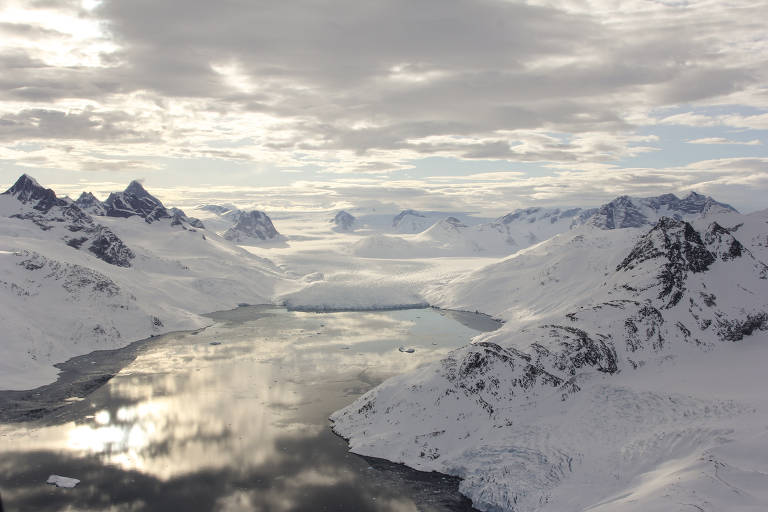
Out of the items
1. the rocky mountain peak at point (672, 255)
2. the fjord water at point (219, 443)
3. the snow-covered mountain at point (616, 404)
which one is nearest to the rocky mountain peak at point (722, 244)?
the snow-covered mountain at point (616, 404)

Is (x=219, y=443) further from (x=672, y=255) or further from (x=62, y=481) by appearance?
(x=672, y=255)

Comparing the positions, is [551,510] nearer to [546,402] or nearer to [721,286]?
[546,402]

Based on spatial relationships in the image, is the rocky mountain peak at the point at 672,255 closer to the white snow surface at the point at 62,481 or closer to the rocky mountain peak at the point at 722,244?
the rocky mountain peak at the point at 722,244

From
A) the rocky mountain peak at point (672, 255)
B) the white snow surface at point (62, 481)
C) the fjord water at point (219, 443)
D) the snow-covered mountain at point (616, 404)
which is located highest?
the rocky mountain peak at point (672, 255)

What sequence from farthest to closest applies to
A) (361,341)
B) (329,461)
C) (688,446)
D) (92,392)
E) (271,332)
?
(271,332) < (361,341) < (92,392) < (329,461) < (688,446)

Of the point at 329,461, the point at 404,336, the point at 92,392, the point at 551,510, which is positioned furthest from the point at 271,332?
the point at 551,510

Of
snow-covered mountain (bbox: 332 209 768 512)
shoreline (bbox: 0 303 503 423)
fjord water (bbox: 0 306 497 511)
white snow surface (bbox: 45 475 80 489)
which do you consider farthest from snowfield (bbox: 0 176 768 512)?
white snow surface (bbox: 45 475 80 489)
